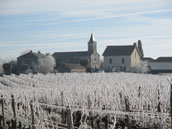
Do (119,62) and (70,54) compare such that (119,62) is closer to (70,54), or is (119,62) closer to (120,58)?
(120,58)

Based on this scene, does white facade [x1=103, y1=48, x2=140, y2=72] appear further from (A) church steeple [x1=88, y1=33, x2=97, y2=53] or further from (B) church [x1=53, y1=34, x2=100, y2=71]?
(A) church steeple [x1=88, y1=33, x2=97, y2=53]

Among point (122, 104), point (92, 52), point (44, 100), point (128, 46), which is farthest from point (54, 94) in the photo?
point (92, 52)

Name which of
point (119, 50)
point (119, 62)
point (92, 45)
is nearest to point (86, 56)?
point (92, 45)

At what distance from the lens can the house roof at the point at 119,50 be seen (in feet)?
211

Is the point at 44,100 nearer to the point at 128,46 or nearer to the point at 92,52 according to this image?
the point at 128,46

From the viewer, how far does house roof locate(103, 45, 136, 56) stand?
64312 mm

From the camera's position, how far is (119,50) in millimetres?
65000

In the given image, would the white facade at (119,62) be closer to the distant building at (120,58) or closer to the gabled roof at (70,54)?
the distant building at (120,58)

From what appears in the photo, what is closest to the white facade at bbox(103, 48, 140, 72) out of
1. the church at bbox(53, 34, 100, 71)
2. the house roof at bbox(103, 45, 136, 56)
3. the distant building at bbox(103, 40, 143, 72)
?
the distant building at bbox(103, 40, 143, 72)

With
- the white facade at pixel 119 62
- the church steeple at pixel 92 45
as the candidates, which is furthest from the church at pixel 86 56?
the white facade at pixel 119 62

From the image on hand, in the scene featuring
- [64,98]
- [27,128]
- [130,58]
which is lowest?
[27,128]

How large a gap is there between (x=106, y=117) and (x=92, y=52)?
2648 inches

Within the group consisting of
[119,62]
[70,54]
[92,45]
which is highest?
[92,45]

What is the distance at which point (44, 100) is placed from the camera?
38.7ft
